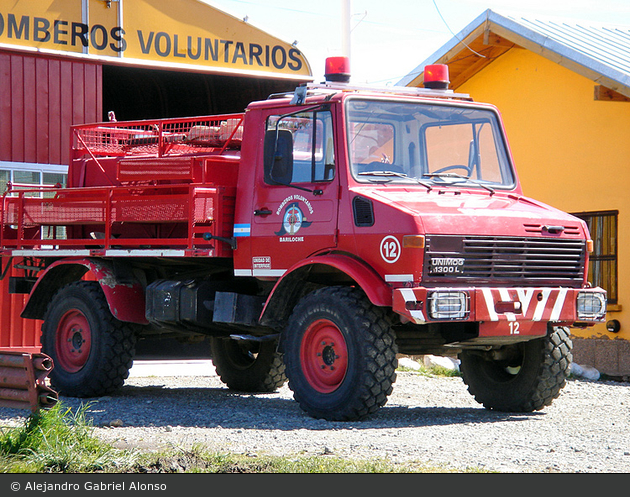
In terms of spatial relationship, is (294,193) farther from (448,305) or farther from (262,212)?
(448,305)

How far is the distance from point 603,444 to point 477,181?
3.07 m

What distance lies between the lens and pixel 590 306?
30.5 ft

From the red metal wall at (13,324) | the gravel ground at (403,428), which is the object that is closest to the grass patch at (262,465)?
the gravel ground at (403,428)

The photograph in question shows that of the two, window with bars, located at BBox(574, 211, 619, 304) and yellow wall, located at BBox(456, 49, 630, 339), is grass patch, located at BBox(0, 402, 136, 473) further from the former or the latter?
window with bars, located at BBox(574, 211, 619, 304)

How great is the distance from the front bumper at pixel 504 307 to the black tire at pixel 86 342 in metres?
4.00

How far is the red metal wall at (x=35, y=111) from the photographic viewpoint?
1414 cm

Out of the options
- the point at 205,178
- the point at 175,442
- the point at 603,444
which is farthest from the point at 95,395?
the point at 603,444

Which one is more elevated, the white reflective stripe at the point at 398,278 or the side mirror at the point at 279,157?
the side mirror at the point at 279,157

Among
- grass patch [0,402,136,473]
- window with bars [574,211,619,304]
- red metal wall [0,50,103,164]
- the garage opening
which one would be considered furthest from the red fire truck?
the garage opening

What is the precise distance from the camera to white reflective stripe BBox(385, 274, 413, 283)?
8.59 meters

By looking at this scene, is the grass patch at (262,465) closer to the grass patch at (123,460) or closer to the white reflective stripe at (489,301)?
the grass patch at (123,460)

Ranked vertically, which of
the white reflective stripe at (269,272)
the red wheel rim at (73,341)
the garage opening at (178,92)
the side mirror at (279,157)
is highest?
the garage opening at (178,92)

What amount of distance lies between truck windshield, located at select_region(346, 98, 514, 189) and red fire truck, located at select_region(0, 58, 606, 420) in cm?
2

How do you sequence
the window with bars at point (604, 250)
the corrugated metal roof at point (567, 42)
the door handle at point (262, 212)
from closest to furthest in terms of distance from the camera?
the door handle at point (262, 212)
the corrugated metal roof at point (567, 42)
the window with bars at point (604, 250)
